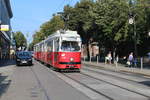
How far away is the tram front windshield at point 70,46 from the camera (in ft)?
88.2

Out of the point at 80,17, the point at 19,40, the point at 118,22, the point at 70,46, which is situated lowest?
the point at 70,46

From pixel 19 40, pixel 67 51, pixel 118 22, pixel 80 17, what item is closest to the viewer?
pixel 67 51

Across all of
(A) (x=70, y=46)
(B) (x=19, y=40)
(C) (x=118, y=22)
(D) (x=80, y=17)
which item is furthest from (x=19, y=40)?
(A) (x=70, y=46)

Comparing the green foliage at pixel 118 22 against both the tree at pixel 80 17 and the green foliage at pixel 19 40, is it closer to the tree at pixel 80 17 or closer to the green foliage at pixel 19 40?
the tree at pixel 80 17

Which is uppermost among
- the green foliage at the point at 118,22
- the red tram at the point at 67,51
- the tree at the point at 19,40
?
the tree at the point at 19,40

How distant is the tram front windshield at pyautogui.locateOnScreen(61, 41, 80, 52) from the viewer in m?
26.9

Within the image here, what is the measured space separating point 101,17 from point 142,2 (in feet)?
29.6

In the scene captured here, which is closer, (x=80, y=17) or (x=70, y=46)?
(x=70, y=46)

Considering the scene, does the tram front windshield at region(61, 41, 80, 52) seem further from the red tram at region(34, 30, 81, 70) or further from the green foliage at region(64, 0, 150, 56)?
the green foliage at region(64, 0, 150, 56)

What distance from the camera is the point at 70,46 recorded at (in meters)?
27.1

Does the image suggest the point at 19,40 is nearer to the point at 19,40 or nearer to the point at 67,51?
A: the point at 19,40

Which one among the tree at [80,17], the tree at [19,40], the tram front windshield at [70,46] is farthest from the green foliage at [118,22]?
the tree at [19,40]

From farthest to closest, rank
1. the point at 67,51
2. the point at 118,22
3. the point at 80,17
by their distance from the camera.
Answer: the point at 80,17
the point at 118,22
the point at 67,51

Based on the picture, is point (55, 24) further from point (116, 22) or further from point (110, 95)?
point (110, 95)
